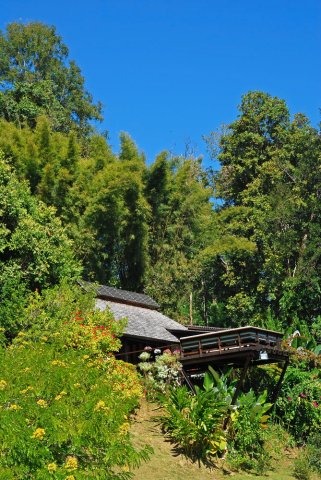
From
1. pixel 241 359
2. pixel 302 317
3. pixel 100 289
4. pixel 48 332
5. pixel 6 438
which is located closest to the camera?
pixel 6 438

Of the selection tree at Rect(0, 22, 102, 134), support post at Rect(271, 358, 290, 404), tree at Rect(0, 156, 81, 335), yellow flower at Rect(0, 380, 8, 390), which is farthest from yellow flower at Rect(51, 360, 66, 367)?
tree at Rect(0, 22, 102, 134)

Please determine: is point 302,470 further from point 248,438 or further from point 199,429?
point 199,429

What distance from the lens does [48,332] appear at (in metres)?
15.1

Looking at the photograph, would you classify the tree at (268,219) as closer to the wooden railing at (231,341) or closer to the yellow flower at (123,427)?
the wooden railing at (231,341)

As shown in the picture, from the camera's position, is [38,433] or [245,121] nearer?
[38,433]

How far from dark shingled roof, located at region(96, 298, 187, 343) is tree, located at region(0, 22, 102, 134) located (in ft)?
51.3

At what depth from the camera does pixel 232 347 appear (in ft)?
58.0

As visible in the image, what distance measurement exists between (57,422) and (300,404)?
1409cm

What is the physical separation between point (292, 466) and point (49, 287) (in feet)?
29.1

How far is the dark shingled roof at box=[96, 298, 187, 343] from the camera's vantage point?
20.4 meters

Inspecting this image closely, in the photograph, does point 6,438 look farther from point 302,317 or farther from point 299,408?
point 302,317

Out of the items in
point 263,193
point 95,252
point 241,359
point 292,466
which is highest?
point 263,193

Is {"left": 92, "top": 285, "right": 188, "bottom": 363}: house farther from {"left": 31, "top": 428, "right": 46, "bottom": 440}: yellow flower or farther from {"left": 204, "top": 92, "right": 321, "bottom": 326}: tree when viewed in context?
{"left": 31, "top": 428, "right": 46, "bottom": 440}: yellow flower

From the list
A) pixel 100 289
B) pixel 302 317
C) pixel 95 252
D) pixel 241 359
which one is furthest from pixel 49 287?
pixel 302 317
